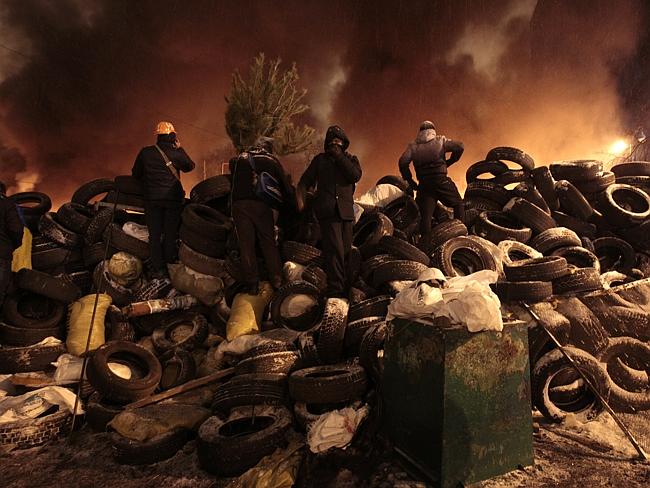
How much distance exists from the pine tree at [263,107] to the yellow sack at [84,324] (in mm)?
8782

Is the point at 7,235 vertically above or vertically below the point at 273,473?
above

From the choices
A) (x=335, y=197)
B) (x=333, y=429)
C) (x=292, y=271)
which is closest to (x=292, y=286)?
(x=292, y=271)

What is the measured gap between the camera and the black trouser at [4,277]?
4156mm

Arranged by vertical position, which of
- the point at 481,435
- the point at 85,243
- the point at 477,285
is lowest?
the point at 481,435

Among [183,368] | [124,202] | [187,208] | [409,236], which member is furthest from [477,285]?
[124,202]

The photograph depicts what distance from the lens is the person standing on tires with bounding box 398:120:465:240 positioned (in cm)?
527

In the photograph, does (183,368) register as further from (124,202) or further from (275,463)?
(124,202)

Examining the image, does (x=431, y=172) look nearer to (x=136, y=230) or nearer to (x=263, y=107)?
(x=136, y=230)

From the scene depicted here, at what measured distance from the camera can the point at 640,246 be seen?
242 inches

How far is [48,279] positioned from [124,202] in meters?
1.54

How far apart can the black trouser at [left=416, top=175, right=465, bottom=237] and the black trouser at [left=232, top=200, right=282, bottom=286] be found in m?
2.16

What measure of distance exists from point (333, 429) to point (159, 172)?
13.0 ft

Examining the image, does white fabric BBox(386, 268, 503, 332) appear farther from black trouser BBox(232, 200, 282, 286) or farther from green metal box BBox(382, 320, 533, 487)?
black trouser BBox(232, 200, 282, 286)

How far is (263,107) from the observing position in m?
12.5
